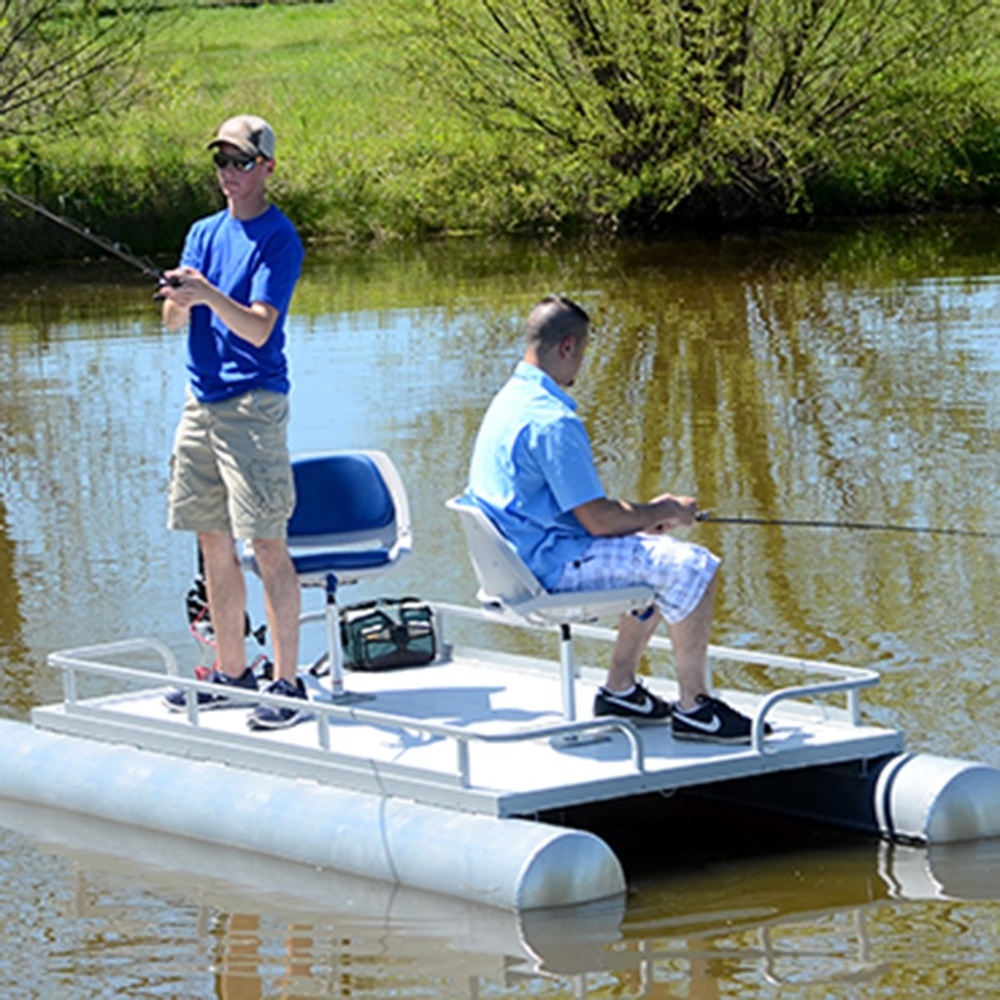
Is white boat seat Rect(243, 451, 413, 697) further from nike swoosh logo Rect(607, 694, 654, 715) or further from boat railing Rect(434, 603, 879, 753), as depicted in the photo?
nike swoosh logo Rect(607, 694, 654, 715)

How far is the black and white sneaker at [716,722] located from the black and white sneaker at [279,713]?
1.25m

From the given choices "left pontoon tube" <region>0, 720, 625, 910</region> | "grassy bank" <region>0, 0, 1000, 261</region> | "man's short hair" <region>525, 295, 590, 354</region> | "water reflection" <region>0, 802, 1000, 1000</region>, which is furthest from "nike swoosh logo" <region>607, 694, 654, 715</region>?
"grassy bank" <region>0, 0, 1000, 261</region>

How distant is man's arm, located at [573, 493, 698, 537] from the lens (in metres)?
7.00

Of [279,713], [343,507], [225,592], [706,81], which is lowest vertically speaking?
[279,713]

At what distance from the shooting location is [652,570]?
6.91 metres

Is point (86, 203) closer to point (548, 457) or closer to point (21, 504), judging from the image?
point (21, 504)

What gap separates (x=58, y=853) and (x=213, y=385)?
1.54m

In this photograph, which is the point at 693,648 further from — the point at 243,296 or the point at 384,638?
the point at 243,296

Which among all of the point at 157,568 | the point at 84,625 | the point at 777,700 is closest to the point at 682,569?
the point at 777,700

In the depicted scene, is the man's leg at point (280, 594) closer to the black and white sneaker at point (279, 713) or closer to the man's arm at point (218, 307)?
the black and white sneaker at point (279, 713)

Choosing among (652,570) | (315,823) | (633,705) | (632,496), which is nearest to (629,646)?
(633,705)

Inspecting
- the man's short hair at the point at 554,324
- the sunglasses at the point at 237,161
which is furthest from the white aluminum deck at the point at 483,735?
the sunglasses at the point at 237,161

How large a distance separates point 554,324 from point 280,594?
1277 millimetres

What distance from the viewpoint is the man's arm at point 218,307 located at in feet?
23.7
